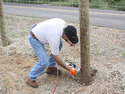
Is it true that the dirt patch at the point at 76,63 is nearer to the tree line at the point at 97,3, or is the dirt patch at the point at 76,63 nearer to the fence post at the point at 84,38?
the fence post at the point at 84,38

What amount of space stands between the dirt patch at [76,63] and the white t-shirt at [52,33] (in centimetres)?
106

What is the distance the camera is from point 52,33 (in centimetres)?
260

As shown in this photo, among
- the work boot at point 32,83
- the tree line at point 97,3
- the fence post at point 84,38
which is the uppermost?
the tree line at point 97,3

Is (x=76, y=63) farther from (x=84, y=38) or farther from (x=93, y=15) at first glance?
(x=93, y=15)

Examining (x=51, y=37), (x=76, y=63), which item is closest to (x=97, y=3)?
(x=76, y=63)

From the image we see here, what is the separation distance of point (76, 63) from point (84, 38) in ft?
4.22

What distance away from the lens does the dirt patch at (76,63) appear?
10.3 feet

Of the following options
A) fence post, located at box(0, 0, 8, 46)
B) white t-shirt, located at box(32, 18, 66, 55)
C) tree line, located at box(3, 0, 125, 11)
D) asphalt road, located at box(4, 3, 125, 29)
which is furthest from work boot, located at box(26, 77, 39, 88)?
tree line, located at box(3, 0, 125, 11)

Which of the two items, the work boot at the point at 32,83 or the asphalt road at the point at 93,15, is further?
the asphalt road at the point at 93,15

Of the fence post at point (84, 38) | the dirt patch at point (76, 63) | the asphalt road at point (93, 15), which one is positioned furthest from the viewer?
the asphalt road at point (93, 15)

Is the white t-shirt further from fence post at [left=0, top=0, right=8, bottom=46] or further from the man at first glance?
fence post at [left=0, top=0, right=8, bottom=46]

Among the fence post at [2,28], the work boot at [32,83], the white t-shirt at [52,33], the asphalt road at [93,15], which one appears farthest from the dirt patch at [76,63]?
the asphalt road at [93,15]

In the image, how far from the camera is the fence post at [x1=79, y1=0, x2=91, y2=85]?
2.67 meters

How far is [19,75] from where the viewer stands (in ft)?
12.1
